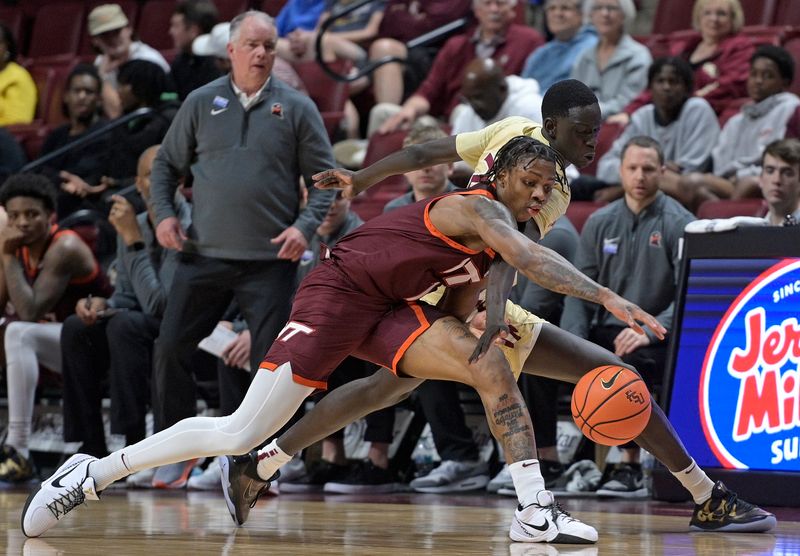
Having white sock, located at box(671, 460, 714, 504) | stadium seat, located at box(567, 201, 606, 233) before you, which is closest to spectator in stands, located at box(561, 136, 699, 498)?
stadium seat, located at box(567, 201, 606, 233)

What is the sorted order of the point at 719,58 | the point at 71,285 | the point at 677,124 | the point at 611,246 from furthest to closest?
the point at 719,58
the point at 71,285
the point at 677,124
the point at 611,246

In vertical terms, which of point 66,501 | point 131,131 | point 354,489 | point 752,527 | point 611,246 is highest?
point 131,131

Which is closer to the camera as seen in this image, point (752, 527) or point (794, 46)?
point (752, 527)

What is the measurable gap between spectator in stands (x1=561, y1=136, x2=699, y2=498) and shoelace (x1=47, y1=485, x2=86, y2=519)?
9.83ft

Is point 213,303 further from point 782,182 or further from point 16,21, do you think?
point 16,21

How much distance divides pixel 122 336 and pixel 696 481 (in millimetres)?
4114

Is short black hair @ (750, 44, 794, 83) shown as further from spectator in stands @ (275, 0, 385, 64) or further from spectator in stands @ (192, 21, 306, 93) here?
spectator in stands @ (275, 0, 385, 64)

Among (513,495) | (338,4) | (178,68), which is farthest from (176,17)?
(513,495)

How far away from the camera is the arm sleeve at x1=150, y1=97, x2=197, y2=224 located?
6840 mm

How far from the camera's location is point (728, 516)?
4988mm

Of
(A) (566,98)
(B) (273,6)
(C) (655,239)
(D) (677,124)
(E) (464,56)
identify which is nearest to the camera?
(A) (566,98)

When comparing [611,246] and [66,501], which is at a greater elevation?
[611,246]

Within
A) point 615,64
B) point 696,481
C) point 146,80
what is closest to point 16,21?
point 146,80

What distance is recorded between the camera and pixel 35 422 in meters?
9.01
